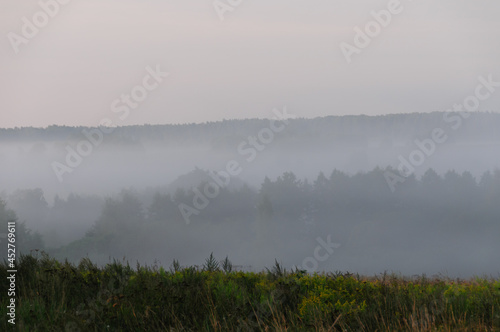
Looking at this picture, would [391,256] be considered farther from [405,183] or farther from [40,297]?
[40,297]

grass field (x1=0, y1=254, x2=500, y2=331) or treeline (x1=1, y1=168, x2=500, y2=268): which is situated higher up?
treeline (x1=1, y1=168, x2=500, y2=268)

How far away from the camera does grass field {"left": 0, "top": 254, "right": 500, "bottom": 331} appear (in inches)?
291

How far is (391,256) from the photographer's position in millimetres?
180750

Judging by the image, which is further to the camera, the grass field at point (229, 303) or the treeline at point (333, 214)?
the treeline at point (333, 214)

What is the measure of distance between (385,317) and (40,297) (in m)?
5.12

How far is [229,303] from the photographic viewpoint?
8.61m

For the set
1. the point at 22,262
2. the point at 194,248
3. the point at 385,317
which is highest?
the point at 194,248

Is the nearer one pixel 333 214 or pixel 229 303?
pixel 229 303

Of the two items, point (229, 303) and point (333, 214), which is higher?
point (333, 214)

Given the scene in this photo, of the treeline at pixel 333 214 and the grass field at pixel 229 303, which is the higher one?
the treeline at pixel 333 214

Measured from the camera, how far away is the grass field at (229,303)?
740cm

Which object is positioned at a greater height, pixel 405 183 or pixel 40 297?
pixel 405 183

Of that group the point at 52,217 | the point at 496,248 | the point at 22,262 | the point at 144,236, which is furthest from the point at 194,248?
the point at 22,262

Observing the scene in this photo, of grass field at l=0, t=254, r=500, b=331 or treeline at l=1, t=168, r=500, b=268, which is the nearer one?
grass field at l=0, t=254, r=500, b=331
